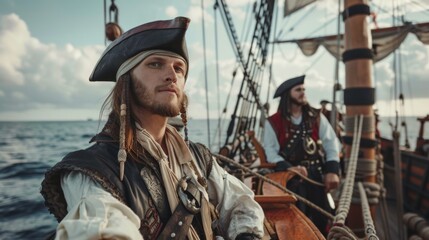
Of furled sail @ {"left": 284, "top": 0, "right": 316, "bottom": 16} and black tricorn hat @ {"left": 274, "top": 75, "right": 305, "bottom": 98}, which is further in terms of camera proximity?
furled sail @ {"left": 284, "top": 0, "right": 316, "bottom": 16}

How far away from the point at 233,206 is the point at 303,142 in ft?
7.58

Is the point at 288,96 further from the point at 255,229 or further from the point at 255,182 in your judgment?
the point at 255,229

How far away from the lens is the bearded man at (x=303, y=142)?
3568 mm

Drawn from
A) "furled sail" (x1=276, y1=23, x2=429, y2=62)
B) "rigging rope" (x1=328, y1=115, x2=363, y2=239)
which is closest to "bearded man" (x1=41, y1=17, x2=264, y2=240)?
"rigging rope" (x1=328, y1=115, x2=363, y2=239)

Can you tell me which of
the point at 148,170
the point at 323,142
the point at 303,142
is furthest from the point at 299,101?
the point at 148,170

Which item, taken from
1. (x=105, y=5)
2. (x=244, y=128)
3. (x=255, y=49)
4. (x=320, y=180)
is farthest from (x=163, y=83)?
(x=255, y=49)

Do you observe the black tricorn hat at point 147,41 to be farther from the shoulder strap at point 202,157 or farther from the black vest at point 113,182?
the shoulder strap at point 202,157

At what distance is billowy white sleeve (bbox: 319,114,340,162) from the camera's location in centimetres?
361

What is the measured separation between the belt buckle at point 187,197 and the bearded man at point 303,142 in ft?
7.59

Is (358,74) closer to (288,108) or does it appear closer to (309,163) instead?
(288,108)

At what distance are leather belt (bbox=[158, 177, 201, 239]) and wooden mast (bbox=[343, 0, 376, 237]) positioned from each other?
2835mm

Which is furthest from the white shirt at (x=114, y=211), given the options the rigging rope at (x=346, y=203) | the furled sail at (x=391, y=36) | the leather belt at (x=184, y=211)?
the furled sail at (x=391, y=36)

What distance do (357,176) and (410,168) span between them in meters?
5.33

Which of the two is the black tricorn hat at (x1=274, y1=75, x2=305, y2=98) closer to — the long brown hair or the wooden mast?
the wooden mast
